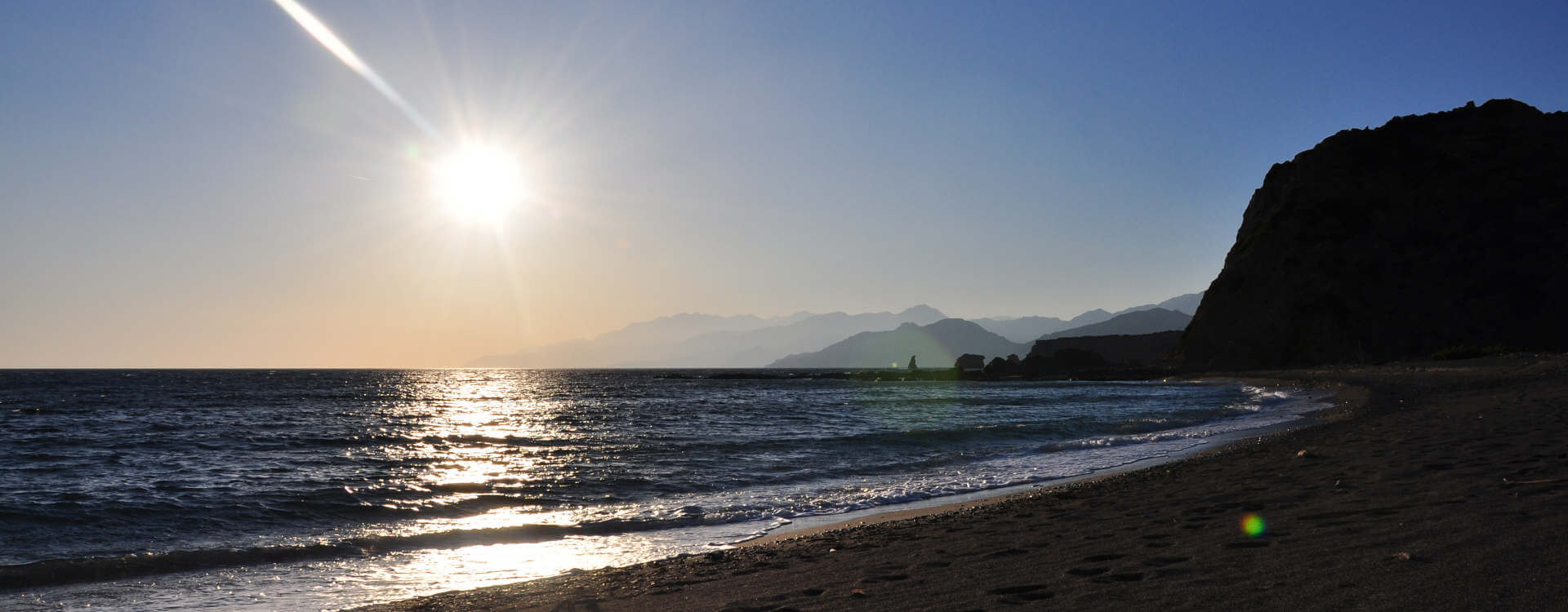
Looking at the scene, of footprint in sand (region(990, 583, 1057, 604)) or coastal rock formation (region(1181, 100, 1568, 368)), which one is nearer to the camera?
footprint in sand (region(990, 583, 1057, 604))

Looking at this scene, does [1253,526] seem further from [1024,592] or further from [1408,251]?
[1408,251]

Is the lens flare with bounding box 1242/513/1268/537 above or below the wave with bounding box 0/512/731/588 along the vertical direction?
above

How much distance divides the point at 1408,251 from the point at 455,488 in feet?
267

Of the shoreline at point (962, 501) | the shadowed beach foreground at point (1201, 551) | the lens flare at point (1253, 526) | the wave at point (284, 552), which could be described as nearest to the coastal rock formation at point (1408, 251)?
the shoreline at point (962, 501)

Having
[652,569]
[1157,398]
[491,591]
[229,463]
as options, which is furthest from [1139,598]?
[1157,398]

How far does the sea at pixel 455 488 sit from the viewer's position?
33.9ft

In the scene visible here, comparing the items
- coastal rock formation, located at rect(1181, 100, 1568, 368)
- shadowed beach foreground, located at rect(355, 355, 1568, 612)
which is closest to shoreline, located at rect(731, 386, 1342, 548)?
shadowed beach foreground, located at rect(355, 355, 1568, 612)

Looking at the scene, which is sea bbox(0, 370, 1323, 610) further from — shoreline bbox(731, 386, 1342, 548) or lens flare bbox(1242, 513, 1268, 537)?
lens flare bbox(1242, 513, 1268, 537)

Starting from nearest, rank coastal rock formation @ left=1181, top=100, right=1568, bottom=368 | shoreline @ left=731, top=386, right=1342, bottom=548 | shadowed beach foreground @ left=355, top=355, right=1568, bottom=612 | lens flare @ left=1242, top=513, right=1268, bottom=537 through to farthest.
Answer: shadowed beach foreground @ left=355, top=355, right=1568, bottom=612 → lens flare @ left=1242, top=513, right=1268, bottom=537 → shoreline @ left=731, top=386, right=1342, bottom=548 → coastal rock formation @ left=1181, top=100, right=1568, bottom=368

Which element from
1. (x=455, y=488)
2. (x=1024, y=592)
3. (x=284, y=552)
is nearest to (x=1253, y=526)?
(x=1024, y=592)

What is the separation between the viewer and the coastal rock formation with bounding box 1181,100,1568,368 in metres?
67.2

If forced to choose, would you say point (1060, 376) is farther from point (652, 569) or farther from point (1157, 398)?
point (652, 569)

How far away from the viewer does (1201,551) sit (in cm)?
728

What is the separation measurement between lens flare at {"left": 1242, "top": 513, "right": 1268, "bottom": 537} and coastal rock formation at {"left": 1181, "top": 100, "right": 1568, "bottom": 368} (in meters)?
69.2
